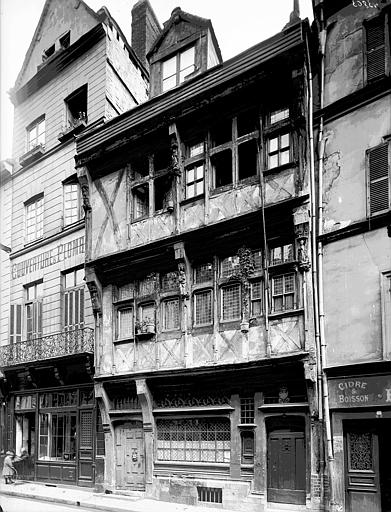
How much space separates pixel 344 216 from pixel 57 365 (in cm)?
975

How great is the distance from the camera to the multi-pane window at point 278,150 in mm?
12625

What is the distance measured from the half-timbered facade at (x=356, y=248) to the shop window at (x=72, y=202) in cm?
859

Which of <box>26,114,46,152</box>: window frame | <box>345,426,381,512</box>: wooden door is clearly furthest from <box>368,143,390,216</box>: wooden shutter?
<box>26,114,46,152</box>: window frame

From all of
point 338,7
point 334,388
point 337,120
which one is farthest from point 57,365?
point 338,7

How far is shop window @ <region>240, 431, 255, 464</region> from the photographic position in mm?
12789

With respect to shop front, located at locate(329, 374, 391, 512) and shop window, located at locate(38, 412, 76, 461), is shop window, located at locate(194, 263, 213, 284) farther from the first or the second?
shop window, located at locate(38, 412, 76, 461)

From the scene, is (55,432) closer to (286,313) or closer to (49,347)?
(49,347)

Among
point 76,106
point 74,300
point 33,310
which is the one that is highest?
point 76,106

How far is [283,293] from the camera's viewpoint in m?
12.4

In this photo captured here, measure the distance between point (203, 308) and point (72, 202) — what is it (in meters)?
6.80

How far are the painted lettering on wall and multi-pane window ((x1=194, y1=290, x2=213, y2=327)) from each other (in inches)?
203

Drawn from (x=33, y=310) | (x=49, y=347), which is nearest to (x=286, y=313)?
(x=49, y=347)

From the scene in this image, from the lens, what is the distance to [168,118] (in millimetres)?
14445

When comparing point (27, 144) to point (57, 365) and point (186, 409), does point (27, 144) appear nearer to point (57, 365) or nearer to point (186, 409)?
point (57, 365)
